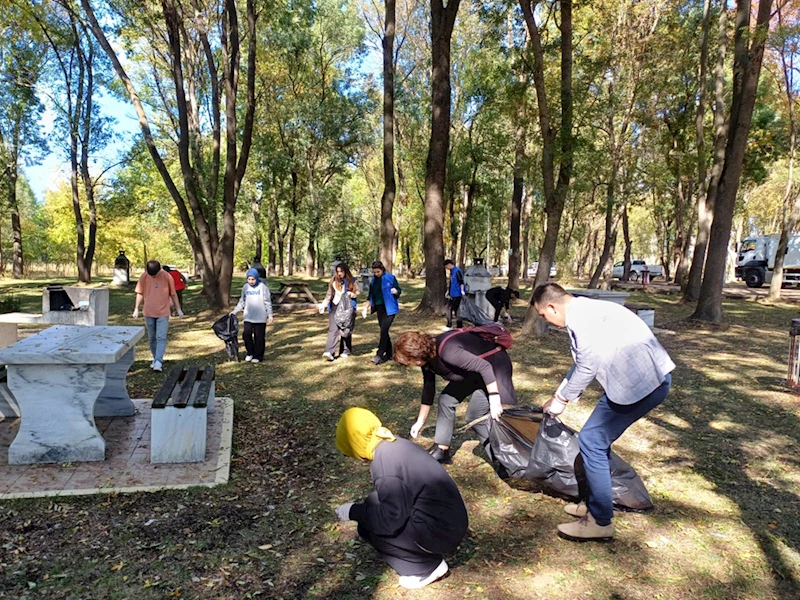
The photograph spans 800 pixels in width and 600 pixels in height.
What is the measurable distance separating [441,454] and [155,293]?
16.0 ft

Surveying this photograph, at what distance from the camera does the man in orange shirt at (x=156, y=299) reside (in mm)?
7184

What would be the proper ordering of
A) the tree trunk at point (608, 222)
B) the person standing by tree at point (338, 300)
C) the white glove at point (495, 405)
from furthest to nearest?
1. the tree trunk at point (608, 222)
2. the person standing by tree at point (338, 300)
3. the white glove at point (495, 405)

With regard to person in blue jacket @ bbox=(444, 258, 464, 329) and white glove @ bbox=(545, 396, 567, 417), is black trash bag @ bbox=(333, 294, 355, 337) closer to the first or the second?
person in blue jacket @ bbox=(444, 258, 464, 329)

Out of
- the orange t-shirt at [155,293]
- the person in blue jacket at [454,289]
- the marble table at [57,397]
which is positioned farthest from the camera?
the person in blue jacket at [454,289]

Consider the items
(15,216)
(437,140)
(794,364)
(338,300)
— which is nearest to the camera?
(794,364)

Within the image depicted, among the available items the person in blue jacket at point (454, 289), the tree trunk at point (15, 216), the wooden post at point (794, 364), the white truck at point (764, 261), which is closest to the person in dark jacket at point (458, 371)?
the wooden post at point (794, 364)

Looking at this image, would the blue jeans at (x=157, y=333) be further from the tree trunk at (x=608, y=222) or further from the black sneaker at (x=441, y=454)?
the tree trunk at (x=608, y=222)

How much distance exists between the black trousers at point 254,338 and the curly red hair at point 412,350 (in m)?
4.88

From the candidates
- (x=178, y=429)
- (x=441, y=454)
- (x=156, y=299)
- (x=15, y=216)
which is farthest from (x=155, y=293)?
(x=15, y=216)

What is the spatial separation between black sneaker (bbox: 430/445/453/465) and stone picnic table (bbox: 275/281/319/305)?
10.9 m

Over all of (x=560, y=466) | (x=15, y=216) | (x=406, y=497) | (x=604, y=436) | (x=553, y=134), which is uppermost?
(x=553, y=134)

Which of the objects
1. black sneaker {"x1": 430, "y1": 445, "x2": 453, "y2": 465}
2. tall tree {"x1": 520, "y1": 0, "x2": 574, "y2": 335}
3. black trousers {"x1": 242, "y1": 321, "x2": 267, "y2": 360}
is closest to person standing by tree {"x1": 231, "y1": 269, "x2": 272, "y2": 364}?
black trousers {"x1": 242, "y1": 321, "x2": 267, "y2": 360}

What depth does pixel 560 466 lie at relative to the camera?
3664 millimetres

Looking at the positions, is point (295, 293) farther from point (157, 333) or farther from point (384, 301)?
point (157, 333)
